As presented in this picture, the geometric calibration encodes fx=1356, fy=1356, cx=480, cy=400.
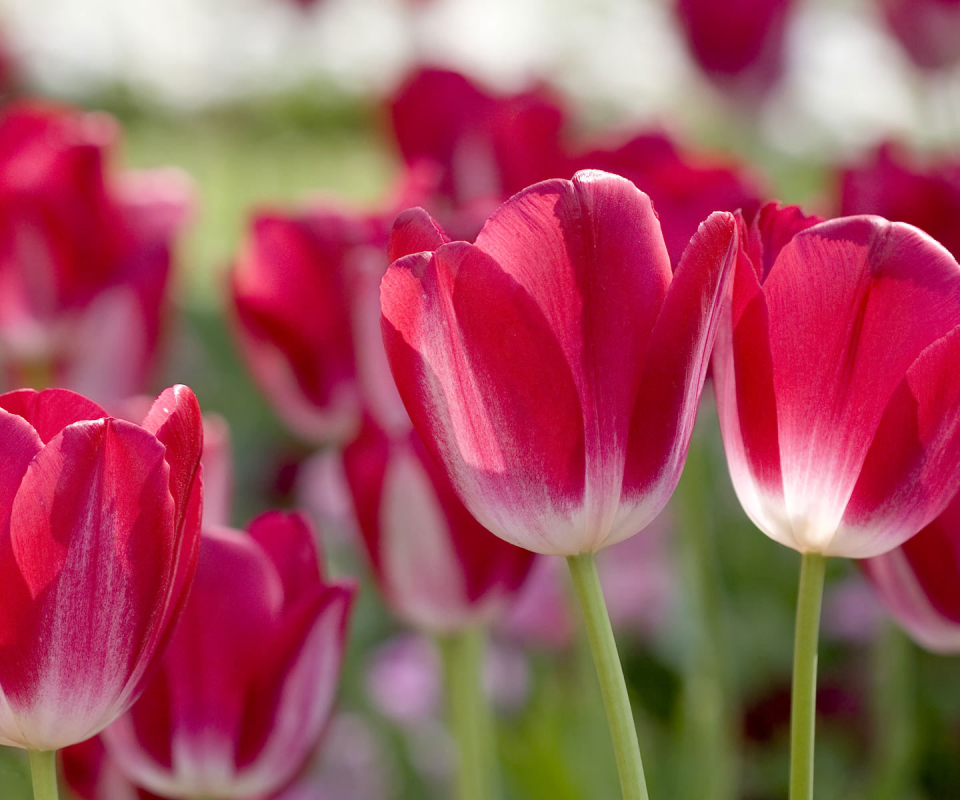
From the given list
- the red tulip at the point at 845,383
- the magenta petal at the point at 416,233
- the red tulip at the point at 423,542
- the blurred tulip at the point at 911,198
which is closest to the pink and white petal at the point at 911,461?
the red tulip at the point at 845,383

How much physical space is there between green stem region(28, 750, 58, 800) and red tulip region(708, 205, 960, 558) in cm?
20

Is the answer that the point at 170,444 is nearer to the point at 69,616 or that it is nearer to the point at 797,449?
the point at 69,616

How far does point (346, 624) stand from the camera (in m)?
0.48

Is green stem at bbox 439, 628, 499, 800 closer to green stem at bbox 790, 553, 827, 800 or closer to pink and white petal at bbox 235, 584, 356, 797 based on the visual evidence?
pink and white petal at bbox 235, 584, 356, 797

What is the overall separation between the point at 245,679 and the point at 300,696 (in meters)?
0.02

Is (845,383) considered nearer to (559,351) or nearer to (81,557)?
(559,351)

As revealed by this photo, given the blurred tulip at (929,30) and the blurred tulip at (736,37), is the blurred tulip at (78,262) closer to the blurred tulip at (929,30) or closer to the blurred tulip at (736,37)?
the blurred tulip at (736,37)

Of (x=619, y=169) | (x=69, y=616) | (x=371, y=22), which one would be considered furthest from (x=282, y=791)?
(x=371, y=22)

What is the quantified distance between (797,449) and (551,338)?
0.25ft

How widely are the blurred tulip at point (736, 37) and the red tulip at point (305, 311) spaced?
39.1 inches

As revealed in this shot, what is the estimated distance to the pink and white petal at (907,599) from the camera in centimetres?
46

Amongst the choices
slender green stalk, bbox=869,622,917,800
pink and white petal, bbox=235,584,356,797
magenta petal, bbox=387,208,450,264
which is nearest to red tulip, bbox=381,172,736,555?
magenta petal, bbox=387,208,450,264

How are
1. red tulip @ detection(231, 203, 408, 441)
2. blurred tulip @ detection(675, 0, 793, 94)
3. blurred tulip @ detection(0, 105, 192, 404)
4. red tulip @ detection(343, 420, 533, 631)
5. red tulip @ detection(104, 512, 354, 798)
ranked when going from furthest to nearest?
blurred tulip @ detection(675, 0, 793, 94), blurred tulip @ detection(0, 105, 192, 404), red tulip @ detection(231, 203, 408, 441), red tulip @ detection(343, 420, 533, 631), red tulip @ detection(104, 512, 354, 798)

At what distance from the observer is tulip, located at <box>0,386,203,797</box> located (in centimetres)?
34
